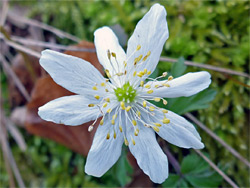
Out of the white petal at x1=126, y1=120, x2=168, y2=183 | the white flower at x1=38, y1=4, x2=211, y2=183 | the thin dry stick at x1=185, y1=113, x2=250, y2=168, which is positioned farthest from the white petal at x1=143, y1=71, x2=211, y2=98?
the thin dry stick at x1=185, y1=113, x2=250, y2=168

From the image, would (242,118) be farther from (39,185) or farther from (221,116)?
(39,185)

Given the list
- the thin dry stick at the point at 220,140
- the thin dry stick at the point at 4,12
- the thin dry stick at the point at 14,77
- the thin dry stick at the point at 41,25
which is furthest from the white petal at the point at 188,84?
the thin dry stick at the point at 4,12

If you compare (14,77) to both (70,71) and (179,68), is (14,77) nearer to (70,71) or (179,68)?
(70,71)

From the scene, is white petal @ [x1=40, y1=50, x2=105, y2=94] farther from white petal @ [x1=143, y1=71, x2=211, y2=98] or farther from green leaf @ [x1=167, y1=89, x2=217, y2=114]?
green leaf @ [x1=167, y1=89, x2=217, y2=114]

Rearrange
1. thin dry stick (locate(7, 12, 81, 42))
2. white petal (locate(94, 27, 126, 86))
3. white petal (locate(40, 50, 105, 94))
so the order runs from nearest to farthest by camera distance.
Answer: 1. white petal (locate(40, 50, 105, 94))
2. white petal (locate(94, 27, 126, 86))
3. thin dry stick (locate(7, 12, 81, 42))

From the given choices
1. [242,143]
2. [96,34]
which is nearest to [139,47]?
[96,34]

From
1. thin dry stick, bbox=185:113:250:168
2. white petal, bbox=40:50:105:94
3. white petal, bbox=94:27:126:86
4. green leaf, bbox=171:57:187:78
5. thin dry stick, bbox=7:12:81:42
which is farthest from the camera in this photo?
Answer: thin dry stick, bbox=7:12:81:42

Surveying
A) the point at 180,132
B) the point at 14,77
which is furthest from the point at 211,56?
the point at 14,77
